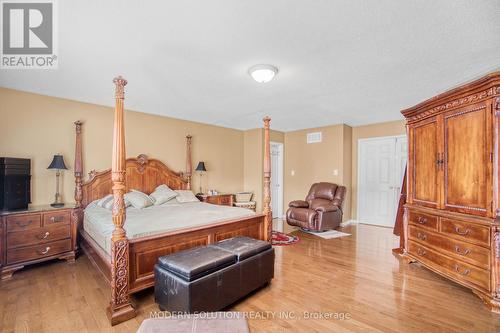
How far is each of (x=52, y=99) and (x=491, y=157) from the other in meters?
5.65

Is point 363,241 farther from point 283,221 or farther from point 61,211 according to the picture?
point 61,211

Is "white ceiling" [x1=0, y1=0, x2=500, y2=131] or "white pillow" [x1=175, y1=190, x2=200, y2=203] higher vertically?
"white ceiling" [x1=0, y1=0, x2=500, y2=131]

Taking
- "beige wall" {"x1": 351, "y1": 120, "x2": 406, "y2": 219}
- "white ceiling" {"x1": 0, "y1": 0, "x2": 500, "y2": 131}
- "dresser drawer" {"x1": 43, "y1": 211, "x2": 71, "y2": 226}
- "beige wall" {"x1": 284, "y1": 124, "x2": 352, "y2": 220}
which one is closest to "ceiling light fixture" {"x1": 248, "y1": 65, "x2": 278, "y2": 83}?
"white ceiling" {"x1": 0, "y1": 0, "x2": 500, "y2": 131}

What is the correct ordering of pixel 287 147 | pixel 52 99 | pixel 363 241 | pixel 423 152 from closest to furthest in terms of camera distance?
1. pixel 423 152
2. pixel 52 99
3. pixel 363 241
4. pixel 287 147

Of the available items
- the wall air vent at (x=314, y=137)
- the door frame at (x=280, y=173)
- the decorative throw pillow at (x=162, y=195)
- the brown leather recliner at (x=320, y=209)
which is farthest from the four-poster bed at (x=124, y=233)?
the door frame at (x=280, y=173)

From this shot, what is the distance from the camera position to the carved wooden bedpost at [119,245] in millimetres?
2005

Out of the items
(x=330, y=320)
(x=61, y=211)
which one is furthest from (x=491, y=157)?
(x=61, y=211)

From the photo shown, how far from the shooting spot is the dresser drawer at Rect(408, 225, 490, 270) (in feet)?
7.46

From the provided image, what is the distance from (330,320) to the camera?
204cm

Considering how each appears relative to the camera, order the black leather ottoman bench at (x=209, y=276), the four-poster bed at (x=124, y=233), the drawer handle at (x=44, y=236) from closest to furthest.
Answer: the black leather ottoman bench at (x=209, y=276), the four-poster bed at (x=124, y=233), the drawer handle at (x=44, y=236)

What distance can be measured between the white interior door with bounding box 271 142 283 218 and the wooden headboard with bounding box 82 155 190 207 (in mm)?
2658

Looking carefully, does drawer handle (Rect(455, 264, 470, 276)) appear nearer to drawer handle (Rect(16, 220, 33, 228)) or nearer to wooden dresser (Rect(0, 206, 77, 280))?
wooden dresser (Rect(0, 206, 77, 280))

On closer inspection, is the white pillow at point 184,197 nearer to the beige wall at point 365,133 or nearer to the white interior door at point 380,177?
Answer: the beige wall at point 365,133

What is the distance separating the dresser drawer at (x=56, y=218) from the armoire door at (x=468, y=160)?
15.9ft
